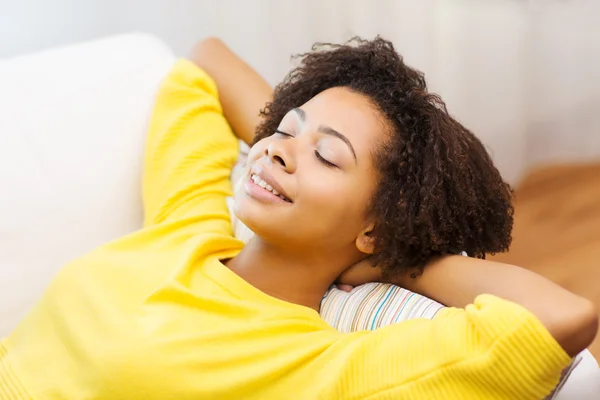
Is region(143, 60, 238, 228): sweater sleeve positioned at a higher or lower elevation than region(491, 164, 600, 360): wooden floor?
higher

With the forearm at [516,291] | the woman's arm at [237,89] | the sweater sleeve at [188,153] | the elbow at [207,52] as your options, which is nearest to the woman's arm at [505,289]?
the forearm at [516,291]

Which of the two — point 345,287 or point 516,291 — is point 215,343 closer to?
point 345,287


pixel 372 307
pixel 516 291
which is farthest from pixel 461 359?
pixel 372 307

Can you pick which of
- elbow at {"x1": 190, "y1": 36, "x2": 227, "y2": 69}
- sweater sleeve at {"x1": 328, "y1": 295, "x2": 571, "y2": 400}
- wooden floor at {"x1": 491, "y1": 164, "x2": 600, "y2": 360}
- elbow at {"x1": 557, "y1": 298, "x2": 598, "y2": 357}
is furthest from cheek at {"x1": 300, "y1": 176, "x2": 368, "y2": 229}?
wooden floor at {"x1": 491, "y1": 164, "x2": 600, "y2": 360}

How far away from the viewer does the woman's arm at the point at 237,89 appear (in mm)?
1729

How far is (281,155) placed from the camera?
1.28 meters

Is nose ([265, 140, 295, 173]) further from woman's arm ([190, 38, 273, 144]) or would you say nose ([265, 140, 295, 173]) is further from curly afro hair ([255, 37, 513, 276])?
woman's arm ([190, 38, 273, 144])

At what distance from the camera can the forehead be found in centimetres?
131

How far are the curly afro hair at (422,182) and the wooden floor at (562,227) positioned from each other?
927 mm

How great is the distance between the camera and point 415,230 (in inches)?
52.1

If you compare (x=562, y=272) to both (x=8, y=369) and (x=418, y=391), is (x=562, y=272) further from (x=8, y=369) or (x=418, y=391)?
(x=8, y=369)

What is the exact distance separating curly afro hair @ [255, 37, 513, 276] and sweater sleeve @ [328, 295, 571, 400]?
216mm

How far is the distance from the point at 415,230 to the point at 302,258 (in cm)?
19

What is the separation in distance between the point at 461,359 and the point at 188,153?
0.77 metres
